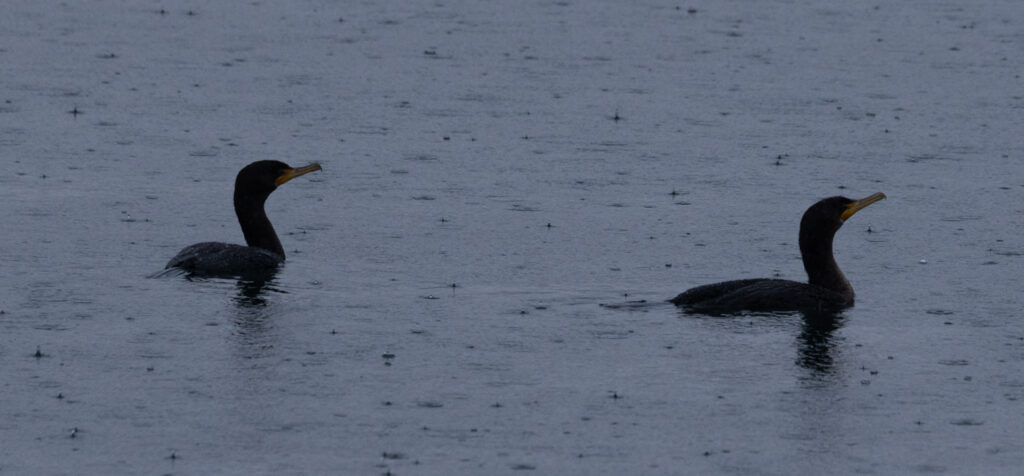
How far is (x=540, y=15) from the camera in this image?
31219 mm

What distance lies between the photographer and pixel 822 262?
49.8 ft

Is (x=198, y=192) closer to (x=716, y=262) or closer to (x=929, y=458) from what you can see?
(x=716, y=262)

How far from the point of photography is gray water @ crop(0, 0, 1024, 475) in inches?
452

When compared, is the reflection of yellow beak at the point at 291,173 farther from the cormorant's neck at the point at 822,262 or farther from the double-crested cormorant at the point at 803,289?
the cormorant's neck at the point at 822,262

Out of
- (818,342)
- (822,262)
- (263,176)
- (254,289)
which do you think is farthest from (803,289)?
(263,176)

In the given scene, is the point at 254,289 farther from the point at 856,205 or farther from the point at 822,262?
the point at 856,205

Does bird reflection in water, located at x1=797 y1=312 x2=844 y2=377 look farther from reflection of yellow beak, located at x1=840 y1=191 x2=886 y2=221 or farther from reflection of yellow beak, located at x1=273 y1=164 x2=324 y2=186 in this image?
reflection of yellow beak, located at x1=273 y1=164 x2=324 y2=186

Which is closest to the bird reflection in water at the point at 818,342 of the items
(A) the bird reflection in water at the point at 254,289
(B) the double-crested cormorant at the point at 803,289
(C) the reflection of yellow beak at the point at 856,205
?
(B) the double-crested cormorant at the point at 803,289

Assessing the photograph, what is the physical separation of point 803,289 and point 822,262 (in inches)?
15.7

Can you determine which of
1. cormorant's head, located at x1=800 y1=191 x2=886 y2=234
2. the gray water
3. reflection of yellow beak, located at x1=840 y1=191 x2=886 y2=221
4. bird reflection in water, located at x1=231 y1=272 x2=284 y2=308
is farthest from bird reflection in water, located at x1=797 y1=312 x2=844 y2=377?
bird reflection in water, located at x1=231 y1=272 x2=284 y2=308

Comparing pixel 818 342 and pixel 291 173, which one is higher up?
pixel 291 173

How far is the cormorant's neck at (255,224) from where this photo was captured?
1666 cm

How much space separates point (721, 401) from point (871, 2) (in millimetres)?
22124

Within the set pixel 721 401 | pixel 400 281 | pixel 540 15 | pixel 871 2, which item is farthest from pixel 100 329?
pixel 871 2
